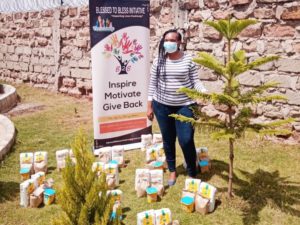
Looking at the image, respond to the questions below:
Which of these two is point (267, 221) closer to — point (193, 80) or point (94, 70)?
point (193, 80)

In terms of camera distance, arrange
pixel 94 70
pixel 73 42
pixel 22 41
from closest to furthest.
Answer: pixel 94 70 < pixel 73 42 < pixel 22 41

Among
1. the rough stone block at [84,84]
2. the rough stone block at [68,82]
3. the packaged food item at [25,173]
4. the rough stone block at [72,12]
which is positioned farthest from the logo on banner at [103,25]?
the rough stone block at [68,82]

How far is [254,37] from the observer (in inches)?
242

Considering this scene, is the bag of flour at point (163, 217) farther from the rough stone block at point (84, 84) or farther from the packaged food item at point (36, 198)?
the rough stone block at point (84, 84)

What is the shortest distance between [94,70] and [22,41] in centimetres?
726

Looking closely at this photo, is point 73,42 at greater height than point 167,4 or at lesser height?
lesser

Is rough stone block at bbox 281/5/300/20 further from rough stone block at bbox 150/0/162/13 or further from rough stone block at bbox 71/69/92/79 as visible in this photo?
rough stone block at bbox 71/69/92/79

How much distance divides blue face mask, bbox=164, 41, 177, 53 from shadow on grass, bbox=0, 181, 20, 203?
2.62 metres

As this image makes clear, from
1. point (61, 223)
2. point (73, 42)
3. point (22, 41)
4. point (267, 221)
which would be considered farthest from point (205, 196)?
point (22, 41)

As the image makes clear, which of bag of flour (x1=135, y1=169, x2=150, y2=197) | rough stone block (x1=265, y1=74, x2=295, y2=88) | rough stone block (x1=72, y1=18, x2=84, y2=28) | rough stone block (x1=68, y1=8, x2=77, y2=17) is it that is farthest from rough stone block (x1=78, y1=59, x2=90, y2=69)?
bag of flour (x1=135, y1=169, x2=150, y2=197)

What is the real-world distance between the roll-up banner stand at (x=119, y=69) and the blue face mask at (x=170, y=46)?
162 centimetres

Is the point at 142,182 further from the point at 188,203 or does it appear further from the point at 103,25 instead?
the point at 103,25

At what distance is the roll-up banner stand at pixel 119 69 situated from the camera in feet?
18.4

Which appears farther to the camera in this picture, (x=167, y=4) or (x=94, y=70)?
(x=167, y=4)
